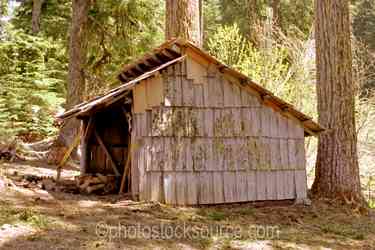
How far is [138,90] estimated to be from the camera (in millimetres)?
9266

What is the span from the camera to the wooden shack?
8.98m

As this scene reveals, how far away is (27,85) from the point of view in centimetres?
1619

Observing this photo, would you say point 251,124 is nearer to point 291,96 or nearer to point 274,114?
point 274,114

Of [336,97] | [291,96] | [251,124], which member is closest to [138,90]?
[251,124]

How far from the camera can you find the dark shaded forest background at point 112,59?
48.2ft

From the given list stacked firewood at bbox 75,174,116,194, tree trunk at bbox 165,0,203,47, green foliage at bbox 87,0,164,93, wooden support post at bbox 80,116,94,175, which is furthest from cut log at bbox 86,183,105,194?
green foliage at bbox 87,0,164,93

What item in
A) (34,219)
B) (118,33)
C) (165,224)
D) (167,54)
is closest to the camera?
(34,219)

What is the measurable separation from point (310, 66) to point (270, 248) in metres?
10.3

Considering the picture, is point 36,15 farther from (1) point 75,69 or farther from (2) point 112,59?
(1) point 75,69

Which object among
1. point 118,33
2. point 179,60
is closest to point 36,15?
point 118,33

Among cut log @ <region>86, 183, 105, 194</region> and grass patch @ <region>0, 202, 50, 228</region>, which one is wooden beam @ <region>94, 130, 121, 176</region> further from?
grass patch @ <region>0, 202, 50, 228</region>

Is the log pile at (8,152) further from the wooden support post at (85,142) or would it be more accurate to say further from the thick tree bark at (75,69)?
the wooden support post at (85,142)

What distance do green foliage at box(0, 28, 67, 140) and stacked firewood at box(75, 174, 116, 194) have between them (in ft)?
19.0

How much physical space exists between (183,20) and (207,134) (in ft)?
11.0
